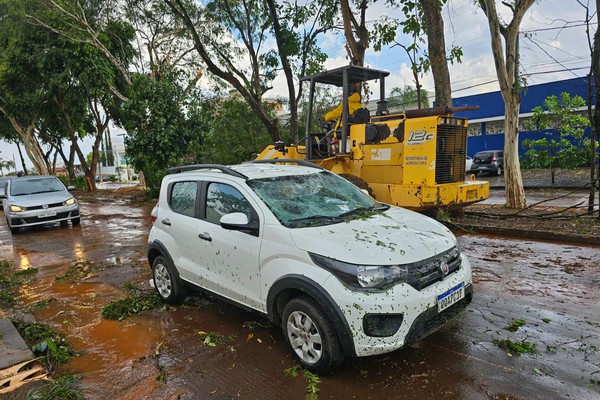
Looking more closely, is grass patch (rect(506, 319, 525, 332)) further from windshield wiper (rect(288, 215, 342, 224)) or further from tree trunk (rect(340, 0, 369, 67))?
tree trunk (rect(340, 0, 369, 67))

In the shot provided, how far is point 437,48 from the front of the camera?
9.65m

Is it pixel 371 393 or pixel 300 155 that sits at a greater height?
pixel 300 155

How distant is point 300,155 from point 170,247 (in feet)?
19.1

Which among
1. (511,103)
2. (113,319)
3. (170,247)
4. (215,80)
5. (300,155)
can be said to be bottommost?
(113,319)

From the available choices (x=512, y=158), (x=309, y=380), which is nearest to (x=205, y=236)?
(x=309, y=380)

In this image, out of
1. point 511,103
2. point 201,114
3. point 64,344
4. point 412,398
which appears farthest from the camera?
point 201,114

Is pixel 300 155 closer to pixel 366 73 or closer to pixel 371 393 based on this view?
pixel 366 73

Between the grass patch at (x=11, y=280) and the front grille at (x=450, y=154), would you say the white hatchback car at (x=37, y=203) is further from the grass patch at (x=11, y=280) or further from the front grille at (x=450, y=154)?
the front grille at (x=450, y=154)

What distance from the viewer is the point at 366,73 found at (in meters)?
9.14

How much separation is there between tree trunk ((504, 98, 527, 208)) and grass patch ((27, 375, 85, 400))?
32.5ft

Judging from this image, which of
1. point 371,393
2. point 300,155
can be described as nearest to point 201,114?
point 300,155

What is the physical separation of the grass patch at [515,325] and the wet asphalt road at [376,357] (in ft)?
0.14

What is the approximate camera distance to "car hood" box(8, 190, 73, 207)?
11078mm

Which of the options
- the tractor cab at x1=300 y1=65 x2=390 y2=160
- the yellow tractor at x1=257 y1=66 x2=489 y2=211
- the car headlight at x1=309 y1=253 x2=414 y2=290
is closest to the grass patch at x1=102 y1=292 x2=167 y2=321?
the car headlight at x1=309 y1=253 x2=414 y2=290
